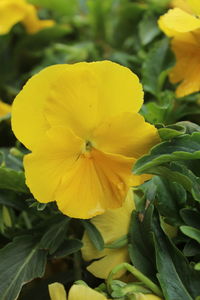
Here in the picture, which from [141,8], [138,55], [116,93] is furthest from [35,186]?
[141,8]

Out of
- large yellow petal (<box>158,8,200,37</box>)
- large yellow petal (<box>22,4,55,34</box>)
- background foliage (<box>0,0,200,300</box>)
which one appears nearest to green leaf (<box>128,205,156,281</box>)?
background foliage (<box>0,0,200,300</box>)

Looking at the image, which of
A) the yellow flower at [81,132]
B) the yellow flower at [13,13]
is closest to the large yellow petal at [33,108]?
the yellow flower at [81,132]

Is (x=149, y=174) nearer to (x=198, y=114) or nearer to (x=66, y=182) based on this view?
(x=66, y=182)

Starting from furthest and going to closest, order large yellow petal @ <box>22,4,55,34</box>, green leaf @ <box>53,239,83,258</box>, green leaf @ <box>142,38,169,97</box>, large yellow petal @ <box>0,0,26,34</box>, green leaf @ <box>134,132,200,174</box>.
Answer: large yellow petal @ <box>22,4,55,34</box> → large yellow petal @ <box>0,0,26,34</box> → green leaf @ <box>142,38,169,97</box> → green leaf @ <box>53,239,83,258</box> → green leaf @ <box>134,132,200,174</box>

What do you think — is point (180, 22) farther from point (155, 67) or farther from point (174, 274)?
point (174, 274)

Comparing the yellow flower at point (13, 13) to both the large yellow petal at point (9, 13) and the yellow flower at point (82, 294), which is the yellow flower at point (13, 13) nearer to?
the large yellow petal at point (9, 13)

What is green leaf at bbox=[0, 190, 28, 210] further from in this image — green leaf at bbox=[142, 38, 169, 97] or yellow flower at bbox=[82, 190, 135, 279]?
green leaf at bbox=[142, 38, 169, 97]
